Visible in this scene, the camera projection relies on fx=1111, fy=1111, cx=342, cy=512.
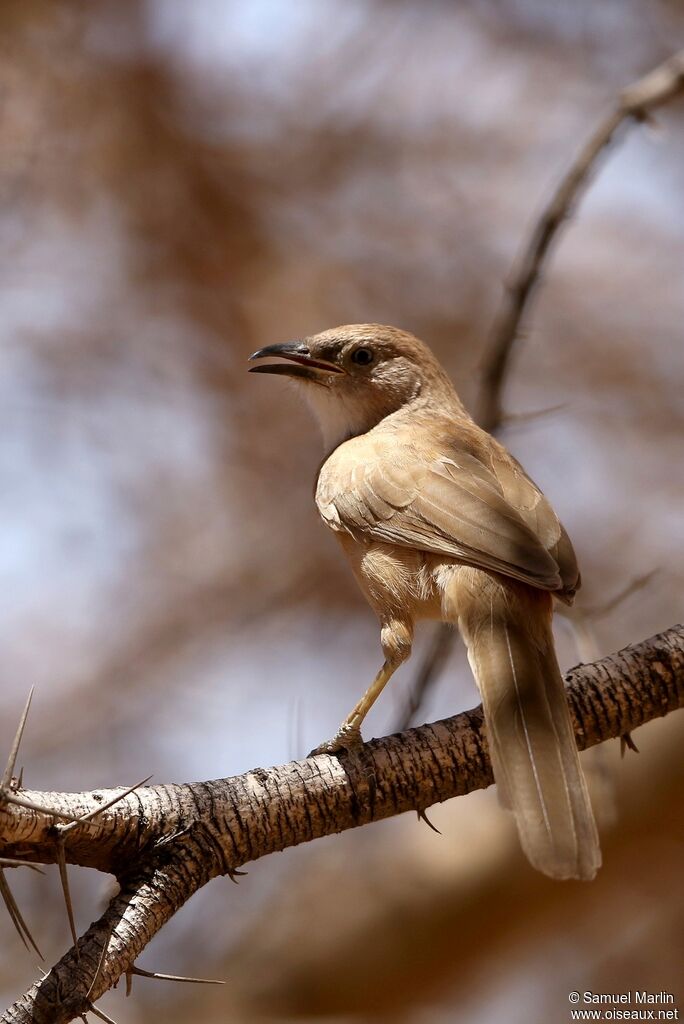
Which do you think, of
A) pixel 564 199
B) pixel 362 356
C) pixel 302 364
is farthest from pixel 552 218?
pixel 302 364

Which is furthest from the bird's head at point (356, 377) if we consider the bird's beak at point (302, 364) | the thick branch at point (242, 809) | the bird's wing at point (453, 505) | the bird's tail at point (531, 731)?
the thick branch at point (242, 809)

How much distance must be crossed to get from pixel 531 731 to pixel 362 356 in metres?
2.57

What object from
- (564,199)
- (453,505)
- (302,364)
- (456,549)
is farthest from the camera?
(302,364)

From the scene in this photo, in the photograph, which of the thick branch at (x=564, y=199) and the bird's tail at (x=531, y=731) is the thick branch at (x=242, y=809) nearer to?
the bird's tail at (x=531, y=731)

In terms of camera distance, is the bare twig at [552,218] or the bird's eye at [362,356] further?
the bird's eye at [362,356]

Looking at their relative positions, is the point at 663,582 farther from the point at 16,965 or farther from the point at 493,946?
the point at 16,965

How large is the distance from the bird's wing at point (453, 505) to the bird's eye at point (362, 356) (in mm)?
655

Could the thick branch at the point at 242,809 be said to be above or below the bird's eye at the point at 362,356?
below

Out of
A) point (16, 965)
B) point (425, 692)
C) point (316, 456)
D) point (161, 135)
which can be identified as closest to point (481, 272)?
point (316, 456)

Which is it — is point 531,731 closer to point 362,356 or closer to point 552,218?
point 552,218

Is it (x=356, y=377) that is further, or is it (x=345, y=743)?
(x=356, y=377)

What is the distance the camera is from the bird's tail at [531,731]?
9.50 feet

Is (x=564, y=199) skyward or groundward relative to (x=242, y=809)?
skyward

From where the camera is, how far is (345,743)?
3.28 meters
